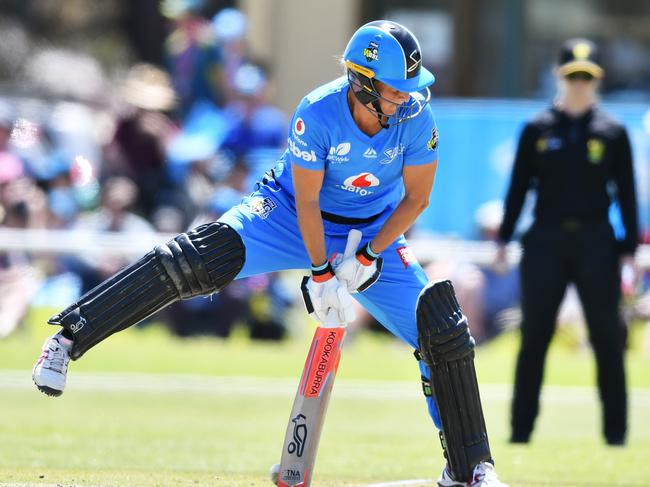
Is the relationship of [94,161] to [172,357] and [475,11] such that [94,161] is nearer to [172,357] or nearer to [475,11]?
[172,357]

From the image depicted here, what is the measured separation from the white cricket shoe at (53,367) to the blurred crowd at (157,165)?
5.92 metres

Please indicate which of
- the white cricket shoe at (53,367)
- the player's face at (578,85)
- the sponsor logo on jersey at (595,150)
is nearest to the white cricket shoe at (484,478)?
the white cricket shoe at (53,367)

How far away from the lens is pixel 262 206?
6.70m

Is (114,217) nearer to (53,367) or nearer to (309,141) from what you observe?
(53,367)

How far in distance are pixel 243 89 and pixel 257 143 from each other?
2.14 feet

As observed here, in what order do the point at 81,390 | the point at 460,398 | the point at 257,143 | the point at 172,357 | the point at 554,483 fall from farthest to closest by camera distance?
the point at 257,143 → the point at 172,357 → the point at 81,390 → the point at 554,483 → the point at 460,398

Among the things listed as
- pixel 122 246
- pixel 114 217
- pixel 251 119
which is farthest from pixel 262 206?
pixel 251 119

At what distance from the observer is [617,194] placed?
9.23 m

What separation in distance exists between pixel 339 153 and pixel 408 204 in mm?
429

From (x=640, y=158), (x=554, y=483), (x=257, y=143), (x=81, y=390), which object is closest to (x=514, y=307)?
(x=640, y=158)

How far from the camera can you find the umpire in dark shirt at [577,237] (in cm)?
908

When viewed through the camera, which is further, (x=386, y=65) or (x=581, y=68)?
(x=581, y=68)

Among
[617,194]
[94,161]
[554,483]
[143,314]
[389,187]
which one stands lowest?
[554,483]

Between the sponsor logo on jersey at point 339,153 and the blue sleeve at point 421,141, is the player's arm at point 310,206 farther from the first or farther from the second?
the blue sleeve at point 421,141
